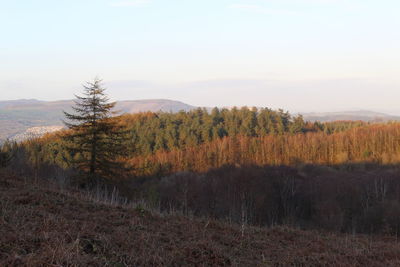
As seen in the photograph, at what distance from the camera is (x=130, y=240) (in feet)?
17.4

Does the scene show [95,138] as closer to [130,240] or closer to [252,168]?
[130,240]

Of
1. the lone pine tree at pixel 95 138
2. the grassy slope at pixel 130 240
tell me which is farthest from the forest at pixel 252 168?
the grassy slope at pixel 130 240

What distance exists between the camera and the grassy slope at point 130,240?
167 inches

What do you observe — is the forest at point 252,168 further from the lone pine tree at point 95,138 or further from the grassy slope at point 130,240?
the grassy slope at point 130,240

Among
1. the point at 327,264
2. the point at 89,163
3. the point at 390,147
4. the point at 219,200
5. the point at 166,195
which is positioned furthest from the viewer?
the point at 390,147

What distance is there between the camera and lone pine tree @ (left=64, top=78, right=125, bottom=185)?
71.4 ft

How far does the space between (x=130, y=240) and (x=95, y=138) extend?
1770cm

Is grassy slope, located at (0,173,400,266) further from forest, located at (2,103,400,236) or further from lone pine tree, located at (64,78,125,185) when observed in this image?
lone pine tree, located at (64,78,125,185)

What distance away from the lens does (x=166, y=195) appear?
146 feet

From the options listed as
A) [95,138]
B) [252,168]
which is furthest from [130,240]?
[252,168]

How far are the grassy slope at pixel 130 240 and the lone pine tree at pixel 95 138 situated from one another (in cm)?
1303

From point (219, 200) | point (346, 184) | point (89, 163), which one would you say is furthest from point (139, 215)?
point (346, 184)

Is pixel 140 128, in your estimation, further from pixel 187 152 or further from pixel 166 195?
pixel 166 195

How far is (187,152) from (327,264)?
229 ft
